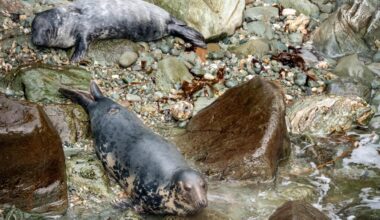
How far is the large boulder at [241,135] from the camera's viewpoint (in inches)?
205

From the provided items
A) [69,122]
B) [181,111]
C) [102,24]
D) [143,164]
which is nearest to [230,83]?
[181,111]

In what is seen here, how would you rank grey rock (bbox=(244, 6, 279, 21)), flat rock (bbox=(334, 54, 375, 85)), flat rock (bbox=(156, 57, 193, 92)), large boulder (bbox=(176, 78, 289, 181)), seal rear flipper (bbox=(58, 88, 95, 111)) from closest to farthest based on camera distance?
large boulder (bbox=(176, 78, 289, 181)) < seal rear flipper (bbox=(58, 88, 95, 111)) < flat rock (bbox=(156, 57, 193, 92)) < flat rock (bbox=(334, 54, 375, 85)) < grey rock (bbox=(244, 6, 279, 21))

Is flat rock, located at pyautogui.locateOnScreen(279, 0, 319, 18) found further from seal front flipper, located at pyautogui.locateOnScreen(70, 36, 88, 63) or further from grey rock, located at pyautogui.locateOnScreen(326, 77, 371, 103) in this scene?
seal front flipper, located at pyautogui.locateOnScreen(70, 36, 88, 63)

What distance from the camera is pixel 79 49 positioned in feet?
22.4

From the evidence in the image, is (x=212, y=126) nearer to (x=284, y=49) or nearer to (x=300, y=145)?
(x=300, y=145)

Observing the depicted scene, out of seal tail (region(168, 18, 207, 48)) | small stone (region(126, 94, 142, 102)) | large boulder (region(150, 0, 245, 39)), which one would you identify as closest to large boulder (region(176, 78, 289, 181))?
small stone (region(126, 94, 142, 102))

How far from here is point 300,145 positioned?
233 inches

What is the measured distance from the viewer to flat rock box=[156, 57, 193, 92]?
662 cm

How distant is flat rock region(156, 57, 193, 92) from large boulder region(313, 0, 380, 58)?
2.12 meters

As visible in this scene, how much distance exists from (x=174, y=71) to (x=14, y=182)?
272cm

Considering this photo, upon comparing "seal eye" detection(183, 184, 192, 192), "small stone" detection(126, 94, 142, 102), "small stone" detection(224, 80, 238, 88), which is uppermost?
"seal eye" detection(183, 184, 192, 192)

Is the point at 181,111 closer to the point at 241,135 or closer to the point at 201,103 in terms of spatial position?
the point at 201,103

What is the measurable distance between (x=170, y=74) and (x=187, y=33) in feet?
2.90

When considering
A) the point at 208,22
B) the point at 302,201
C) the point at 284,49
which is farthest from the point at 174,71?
the point at 302,201
